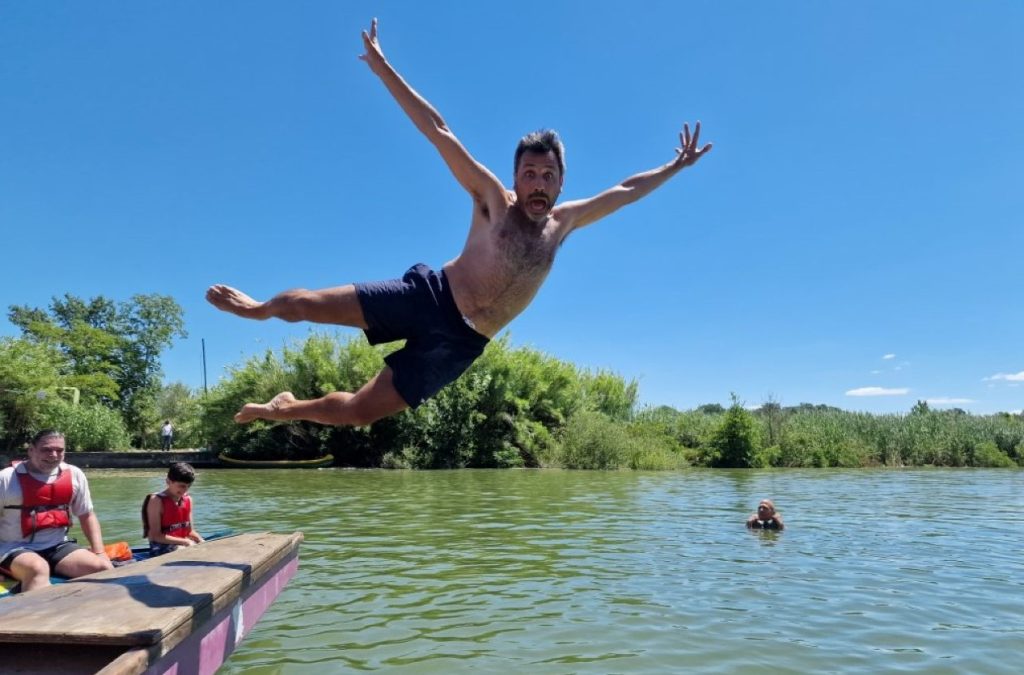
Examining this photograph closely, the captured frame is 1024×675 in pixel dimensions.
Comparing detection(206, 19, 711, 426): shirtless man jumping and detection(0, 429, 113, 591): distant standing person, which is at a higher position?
detection(206, 19, 711, 426): shirtless man jumping

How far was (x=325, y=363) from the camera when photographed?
35.8m

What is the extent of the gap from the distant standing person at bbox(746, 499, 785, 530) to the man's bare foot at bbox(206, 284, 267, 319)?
35.5ft

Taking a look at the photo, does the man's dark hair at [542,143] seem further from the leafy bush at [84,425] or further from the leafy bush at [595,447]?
the leafy bush at [84,425]

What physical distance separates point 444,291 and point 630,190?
4.74ft

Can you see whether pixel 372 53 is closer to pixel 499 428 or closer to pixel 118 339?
pixel 499 428

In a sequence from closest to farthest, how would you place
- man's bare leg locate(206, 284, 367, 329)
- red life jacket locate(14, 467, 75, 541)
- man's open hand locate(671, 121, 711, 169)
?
man's bare leg locate(206, 284, 367, 329), man's open hand locate(671, 121, 711, 169), red life jacket locate(14, 467, 75, 541)

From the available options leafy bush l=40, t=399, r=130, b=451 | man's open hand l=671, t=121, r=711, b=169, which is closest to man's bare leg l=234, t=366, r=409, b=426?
man's open hand l=671, t=121, r=711, b=169

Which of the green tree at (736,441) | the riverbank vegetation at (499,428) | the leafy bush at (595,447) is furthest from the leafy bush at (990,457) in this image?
the leafy bush at (595,447)

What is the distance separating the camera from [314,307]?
3.99m

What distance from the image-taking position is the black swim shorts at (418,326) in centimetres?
409

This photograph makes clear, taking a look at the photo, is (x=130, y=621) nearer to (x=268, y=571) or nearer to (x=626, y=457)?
(x=268, y=571)

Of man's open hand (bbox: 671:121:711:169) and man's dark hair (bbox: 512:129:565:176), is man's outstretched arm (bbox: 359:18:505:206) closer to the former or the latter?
man's dark hair (bbox: 512:129:565:176)

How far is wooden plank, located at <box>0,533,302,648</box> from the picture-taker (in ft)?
12.4

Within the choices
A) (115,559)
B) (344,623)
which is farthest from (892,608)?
(115,559)
